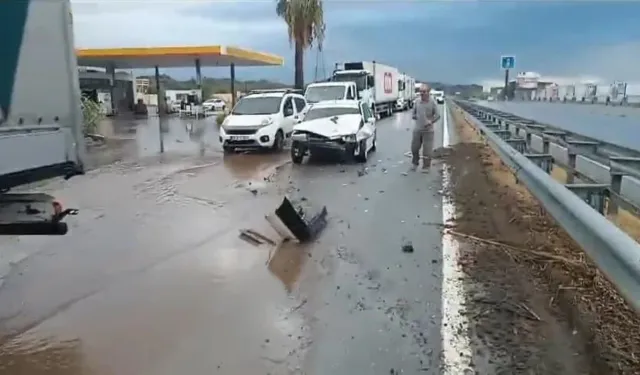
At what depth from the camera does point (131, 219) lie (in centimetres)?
952

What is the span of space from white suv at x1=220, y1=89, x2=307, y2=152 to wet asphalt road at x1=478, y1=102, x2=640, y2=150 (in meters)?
9.40

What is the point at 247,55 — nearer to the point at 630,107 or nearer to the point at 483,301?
the point at 630,107

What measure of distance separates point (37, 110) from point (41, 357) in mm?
1830

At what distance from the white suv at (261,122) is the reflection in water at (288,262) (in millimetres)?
12111

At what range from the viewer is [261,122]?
20.0 m

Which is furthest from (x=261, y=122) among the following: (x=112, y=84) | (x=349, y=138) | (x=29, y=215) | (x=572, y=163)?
(x=112, y=84)

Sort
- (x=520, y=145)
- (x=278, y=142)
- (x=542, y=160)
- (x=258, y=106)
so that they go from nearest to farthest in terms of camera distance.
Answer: (x=542, y=160)
(x=520, y=145)
(x=278, y=142)
(x=258, y=106)

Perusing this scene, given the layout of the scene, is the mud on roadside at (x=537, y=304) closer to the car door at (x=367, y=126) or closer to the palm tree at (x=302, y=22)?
the car door at (x=367, y=126)

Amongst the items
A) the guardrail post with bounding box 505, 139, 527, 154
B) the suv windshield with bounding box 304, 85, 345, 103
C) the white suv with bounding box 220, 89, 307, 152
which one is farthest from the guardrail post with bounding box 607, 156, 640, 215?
the suv windshield with bounding box 304, 85, 345, 103

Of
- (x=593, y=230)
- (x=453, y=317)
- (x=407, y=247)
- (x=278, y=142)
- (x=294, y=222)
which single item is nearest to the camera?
(x=593, y=230)

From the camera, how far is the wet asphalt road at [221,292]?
4539mm

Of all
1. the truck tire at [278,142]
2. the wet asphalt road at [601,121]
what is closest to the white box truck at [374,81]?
the truck tire at [278,142]

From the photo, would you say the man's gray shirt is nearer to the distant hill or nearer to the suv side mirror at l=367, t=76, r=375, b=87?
the suv side mirror at l=367, t=76, r=375, b=87

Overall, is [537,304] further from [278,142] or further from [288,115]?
[288,115]
